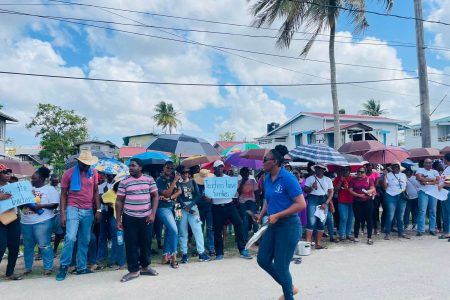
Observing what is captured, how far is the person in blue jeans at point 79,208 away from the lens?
5914 millimetres

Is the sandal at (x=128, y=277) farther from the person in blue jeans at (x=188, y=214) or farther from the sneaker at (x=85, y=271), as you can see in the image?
the person in blue jeans at (x=188, y=214)

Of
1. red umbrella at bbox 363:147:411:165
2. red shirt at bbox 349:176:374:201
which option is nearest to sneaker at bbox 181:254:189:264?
red shirt at bbox 349:176:374:201

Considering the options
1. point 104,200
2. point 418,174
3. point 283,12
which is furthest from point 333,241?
point 283,12

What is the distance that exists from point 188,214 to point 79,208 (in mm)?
1962

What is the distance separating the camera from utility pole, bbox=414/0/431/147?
12897mm

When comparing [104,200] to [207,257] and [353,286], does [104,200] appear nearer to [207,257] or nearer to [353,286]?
[207,257]

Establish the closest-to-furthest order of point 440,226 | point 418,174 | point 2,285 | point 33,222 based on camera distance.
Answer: point 2,285 → point 33,222 → point 418,174 → point 440,226

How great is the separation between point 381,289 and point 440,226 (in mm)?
5691

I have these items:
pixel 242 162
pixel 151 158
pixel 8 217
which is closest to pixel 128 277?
pixel 8 217

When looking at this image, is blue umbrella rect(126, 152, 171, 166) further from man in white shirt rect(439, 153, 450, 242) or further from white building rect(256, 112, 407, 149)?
white building rect(256, 112, 407, 149)

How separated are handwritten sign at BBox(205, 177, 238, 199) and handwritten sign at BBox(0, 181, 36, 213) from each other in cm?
298

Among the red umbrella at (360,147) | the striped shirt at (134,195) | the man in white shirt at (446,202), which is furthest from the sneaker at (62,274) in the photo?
the red umbrella at (360,147)

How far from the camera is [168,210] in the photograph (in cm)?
665

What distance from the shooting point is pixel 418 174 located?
8984 millimetres
